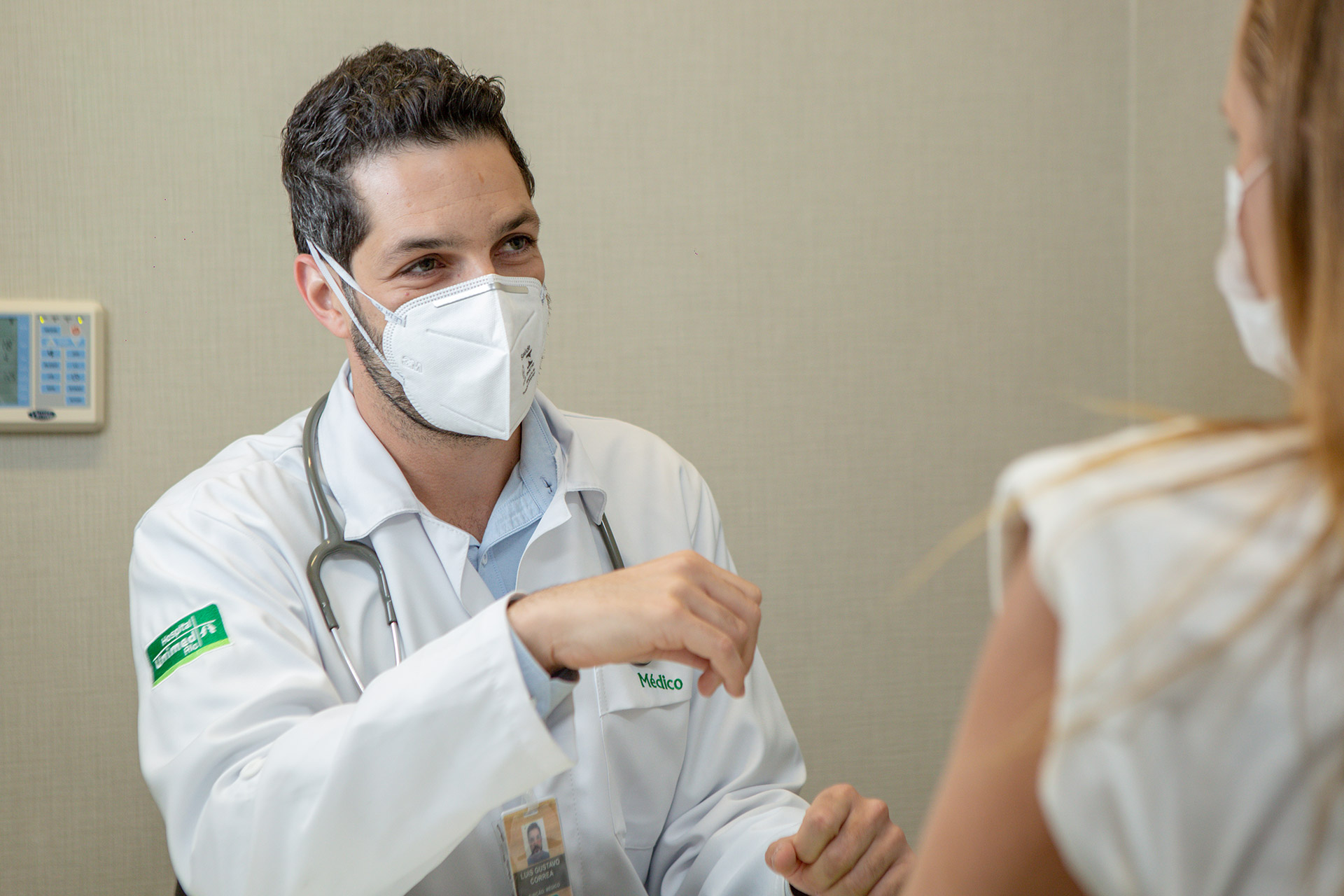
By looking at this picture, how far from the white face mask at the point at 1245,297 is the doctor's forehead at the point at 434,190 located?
0.91m

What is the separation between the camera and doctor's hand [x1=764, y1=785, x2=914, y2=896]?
106 cm

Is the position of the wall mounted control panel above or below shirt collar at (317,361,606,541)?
above

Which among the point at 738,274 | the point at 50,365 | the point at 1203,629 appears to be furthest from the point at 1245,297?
the point at 50,365

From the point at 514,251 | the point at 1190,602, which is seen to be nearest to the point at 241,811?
the point at 514,251

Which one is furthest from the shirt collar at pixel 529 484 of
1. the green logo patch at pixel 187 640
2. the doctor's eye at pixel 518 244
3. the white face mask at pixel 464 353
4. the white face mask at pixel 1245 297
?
the white face mask at pixel 1245 297

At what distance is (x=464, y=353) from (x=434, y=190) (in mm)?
211

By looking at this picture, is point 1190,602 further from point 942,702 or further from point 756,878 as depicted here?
point 942,702

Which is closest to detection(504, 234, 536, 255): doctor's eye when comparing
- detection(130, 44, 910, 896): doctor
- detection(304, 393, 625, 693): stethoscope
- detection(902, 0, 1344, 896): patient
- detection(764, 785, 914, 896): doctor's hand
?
detection(130, 44, 910, 896): doctor

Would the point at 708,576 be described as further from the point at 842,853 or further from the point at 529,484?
the point at 529,484

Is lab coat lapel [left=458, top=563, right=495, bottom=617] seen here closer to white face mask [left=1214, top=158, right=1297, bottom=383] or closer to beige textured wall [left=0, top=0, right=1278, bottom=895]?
beige textured wall [left=0, top=0, right=1278, bottom=895]

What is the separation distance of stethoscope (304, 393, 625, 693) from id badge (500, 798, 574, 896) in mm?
233

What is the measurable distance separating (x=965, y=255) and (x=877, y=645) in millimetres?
838

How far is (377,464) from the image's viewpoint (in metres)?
1.33

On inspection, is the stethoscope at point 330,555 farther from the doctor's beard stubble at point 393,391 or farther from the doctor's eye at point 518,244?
the doctor's eye at point 518,244
